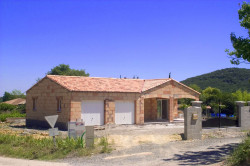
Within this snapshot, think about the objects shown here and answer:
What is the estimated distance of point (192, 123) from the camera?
51.0ft

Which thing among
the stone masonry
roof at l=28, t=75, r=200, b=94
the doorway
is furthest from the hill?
roof at l=28, t=75, r=200, b=94

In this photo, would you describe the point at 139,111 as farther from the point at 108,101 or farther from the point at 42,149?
the point at 42,149

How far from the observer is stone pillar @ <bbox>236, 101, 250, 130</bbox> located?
18141 mm

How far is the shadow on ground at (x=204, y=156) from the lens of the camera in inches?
410

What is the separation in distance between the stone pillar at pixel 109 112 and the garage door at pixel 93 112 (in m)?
0.24

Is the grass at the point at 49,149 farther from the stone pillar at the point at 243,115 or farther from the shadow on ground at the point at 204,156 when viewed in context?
the stone pillar at the point at 243,115

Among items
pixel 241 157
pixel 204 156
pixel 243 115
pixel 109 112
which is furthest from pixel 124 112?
pixel 241 157

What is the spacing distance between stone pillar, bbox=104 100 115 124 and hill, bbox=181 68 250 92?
4303 centimetres

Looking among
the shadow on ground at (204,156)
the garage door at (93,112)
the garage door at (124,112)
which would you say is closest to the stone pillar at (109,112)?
the garage door at (93,112)

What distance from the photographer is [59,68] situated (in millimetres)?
62094

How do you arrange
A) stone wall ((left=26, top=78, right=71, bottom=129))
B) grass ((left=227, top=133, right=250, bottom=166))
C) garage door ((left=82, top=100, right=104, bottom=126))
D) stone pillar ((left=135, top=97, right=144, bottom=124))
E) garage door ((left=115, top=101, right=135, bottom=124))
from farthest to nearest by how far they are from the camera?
stone pillar ((left=135, top=97, right=144, bottom=124))
garage door ((left=115, top=101, right=135, bottom=124))
garage door ((left=82, top=100, right=104, bottom=126))
stone wall ((left=26, top=78, right=71, bottom=129))
grass ((left=227, top=133, right=250, bottom=166))

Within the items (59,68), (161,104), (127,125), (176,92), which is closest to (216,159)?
(127,125)

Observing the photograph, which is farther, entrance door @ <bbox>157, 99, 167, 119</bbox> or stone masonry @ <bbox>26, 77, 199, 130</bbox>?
entrance door @ <bbox>157, 99, 167, 119</bbox>

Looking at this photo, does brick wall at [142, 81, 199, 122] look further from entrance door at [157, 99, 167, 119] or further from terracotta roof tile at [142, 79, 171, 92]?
entrance door at [157, 99, 167, 119]
